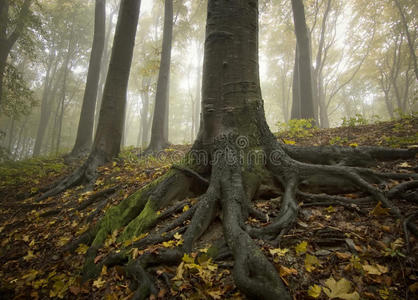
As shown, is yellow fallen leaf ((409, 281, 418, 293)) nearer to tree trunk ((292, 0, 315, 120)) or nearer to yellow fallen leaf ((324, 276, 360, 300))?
yellow fallen leaf ((324, 276, 360, 300))

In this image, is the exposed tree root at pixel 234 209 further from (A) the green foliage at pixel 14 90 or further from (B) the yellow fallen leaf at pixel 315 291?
(A) the green foliage at pixel 14 90

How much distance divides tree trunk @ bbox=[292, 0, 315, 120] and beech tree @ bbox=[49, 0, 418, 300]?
18.2 feet

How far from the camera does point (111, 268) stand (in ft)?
7.37

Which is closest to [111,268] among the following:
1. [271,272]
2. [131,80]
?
[271,272]

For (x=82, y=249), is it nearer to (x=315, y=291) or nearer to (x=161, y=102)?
(x=315, y=291)

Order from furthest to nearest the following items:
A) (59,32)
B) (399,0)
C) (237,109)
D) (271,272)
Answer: (59,32), (399,0), (237,109), (271,272)

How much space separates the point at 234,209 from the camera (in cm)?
236

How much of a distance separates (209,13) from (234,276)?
3724mm

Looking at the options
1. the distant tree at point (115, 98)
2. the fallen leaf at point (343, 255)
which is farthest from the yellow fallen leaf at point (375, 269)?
the distant tree at point (115, 98)

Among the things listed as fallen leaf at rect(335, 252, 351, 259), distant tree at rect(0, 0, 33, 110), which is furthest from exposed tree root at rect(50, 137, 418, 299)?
distant tree at rect(0, 0, 33, 110)

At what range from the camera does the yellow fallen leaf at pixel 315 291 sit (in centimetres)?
144

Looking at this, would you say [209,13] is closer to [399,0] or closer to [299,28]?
[299,28]

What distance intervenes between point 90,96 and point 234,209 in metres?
9.73

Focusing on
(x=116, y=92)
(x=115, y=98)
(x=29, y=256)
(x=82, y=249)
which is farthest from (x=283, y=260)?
(x=116, y=92)
